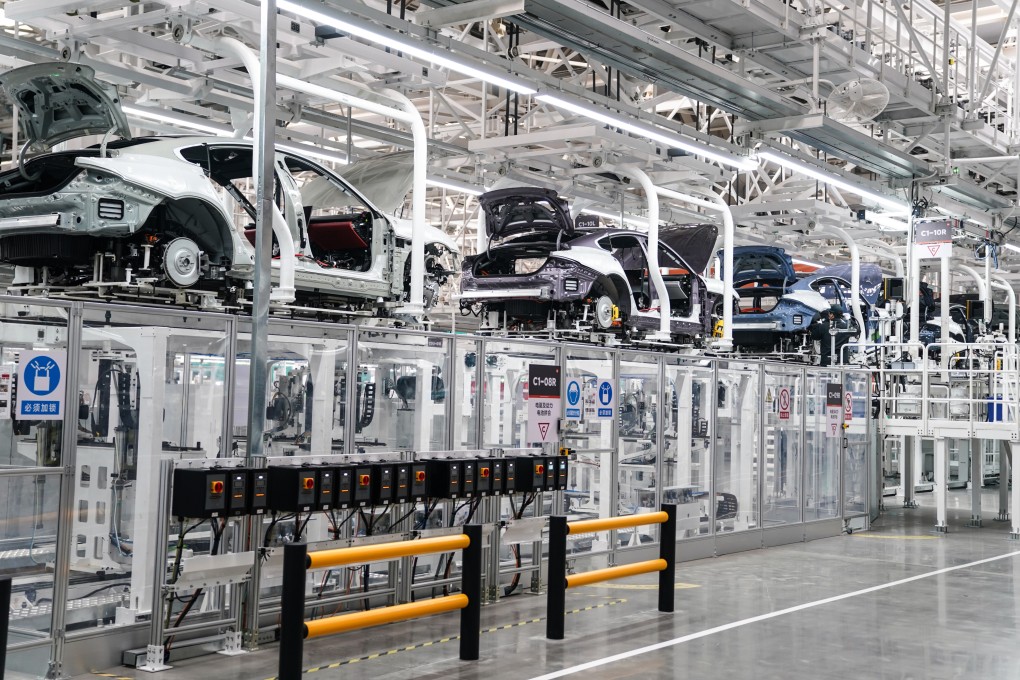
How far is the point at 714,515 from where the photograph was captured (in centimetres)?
1273

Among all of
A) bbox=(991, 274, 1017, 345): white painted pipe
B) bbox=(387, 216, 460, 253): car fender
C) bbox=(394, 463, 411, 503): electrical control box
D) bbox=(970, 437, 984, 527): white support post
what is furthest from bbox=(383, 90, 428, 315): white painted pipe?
bbox=(991, 274, 1017, 345): white painted pipe

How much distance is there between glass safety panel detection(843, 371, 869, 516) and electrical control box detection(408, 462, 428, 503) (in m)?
9.46

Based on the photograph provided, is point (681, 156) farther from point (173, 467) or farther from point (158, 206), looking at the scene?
point (173, 467)

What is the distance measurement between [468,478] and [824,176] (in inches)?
276

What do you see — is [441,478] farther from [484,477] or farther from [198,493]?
[198,493]

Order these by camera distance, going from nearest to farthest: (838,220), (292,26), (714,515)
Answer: (292,26)
(714,515)
(838,220)

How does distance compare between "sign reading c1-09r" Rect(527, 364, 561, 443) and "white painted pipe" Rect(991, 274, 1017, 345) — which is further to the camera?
"white painted pipe" Rect(991, 274, 1017, 345)

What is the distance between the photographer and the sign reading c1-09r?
32.8 feet

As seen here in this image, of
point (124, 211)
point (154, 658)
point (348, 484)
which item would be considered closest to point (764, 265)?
point (348, 484)

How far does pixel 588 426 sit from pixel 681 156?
4.34 metres

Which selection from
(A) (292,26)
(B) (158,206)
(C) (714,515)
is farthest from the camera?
(C) (714,515)

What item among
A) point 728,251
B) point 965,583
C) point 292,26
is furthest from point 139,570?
point 728,251

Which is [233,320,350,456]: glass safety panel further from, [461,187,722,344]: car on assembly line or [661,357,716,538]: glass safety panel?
[661,357,716,538]: glass safety panel

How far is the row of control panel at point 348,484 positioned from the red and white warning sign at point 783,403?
5.67 metres
